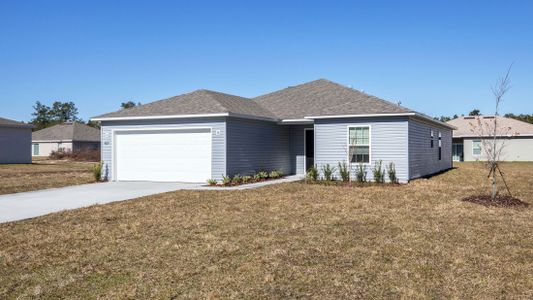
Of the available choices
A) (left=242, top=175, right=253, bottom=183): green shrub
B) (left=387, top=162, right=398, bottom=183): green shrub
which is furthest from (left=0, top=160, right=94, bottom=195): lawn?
(left=387, top=162, right=398, bottom=183): green shrub

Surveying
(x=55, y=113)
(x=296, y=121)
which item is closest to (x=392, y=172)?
(x=296, y=121)

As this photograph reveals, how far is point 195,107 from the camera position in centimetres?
1897

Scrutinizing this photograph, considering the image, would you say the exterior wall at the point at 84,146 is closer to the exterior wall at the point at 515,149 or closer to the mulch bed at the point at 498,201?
the exterior wall at the point at 515,149

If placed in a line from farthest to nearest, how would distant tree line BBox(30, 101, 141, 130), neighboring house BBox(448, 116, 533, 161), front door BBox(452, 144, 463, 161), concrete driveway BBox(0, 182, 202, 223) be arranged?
1. distant tree line BBox(30, 101, 141, 130)
2. front door BBox(452, 144, 463, 161)
3. neighboring house BBox(448, 116, 533, 161)
4. concrete driveway BBox(0, 182, 202, 223)

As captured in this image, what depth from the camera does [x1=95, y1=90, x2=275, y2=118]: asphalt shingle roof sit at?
1852 cm

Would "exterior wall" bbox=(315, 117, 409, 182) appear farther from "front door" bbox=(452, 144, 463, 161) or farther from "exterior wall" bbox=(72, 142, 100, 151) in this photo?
"exterior wall" bbox=(72, 142, 100, 151)

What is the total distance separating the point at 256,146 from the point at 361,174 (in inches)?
180

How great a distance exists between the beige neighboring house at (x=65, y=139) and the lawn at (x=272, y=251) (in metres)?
44.6

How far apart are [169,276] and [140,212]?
5.45 meters

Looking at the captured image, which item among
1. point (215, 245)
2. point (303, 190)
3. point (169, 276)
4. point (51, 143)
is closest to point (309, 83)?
point (303, 190)

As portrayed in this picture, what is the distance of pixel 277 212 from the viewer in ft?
35.7

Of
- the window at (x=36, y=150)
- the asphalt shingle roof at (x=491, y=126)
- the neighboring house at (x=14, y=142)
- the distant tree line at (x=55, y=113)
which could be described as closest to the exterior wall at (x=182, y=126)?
the neighboring house at (x=14, y=142)

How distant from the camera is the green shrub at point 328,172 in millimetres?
18650

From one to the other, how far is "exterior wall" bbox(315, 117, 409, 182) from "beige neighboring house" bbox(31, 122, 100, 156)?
40.5m
